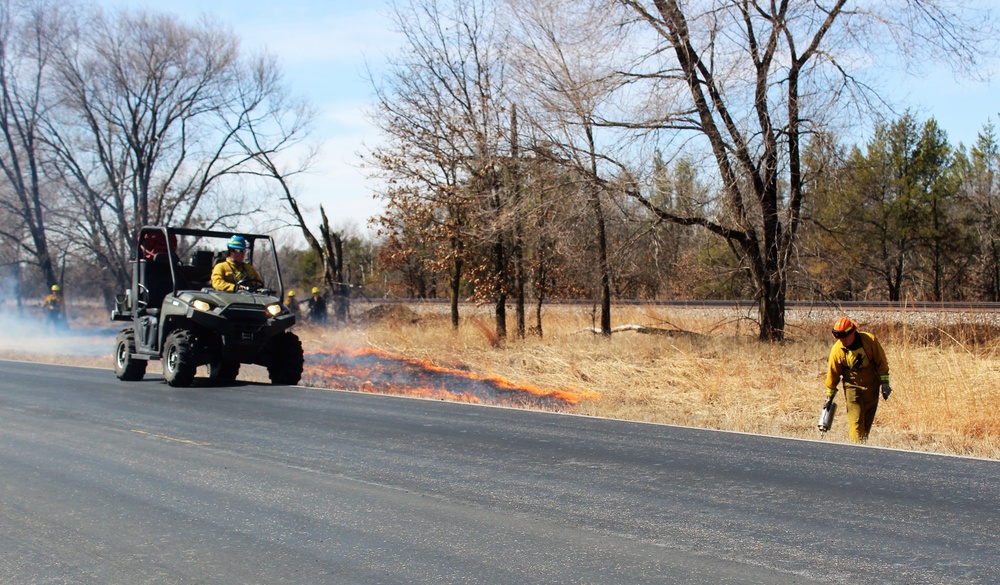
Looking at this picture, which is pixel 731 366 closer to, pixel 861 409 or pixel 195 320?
pixel 861 409

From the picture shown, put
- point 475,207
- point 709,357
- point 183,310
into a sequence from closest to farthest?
point 183,310 < point 709,357 < point 475,207

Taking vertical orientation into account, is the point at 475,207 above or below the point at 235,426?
above

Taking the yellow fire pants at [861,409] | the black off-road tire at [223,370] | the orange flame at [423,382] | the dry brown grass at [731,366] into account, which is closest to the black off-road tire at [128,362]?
the black off-road tire at [223,370]

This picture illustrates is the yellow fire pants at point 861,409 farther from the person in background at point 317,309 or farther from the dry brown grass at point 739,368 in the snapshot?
the person in background at point 317,309

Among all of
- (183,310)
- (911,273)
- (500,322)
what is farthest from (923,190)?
(183,310)

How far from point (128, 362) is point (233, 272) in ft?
10.2

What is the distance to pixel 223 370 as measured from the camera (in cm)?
1658

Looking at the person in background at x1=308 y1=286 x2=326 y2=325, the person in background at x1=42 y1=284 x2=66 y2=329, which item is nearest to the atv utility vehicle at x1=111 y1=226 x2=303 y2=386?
the person in background at x1=308 y1=286 x2=326 y2=325

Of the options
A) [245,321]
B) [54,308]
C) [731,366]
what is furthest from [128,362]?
[54,308]

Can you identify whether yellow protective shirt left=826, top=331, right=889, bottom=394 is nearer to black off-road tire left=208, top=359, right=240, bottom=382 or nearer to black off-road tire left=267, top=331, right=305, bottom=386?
black off-road tire left=267, top=331, right=305, bottom=386

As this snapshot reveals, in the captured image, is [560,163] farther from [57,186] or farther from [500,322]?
[57,186]

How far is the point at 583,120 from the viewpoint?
2067 centimetres

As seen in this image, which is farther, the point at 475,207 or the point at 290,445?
the point at 475,207

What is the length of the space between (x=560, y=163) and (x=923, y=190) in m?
32.2
